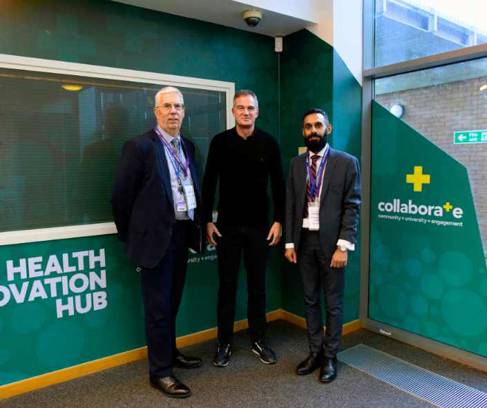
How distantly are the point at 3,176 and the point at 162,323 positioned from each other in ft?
3.96

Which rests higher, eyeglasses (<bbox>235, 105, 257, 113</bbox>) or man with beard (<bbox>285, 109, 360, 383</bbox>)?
eyeglasses (<bbox>235, 105, 257, 113</bbox>)

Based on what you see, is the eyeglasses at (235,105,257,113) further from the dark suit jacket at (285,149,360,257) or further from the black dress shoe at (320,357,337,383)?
the black dress shoe at (320,357,337,383)

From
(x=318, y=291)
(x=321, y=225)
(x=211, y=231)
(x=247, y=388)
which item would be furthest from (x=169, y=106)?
(x=247, y=388)

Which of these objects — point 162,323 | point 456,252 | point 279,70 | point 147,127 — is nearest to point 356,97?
point 279,70

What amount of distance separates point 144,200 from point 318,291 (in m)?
1.18

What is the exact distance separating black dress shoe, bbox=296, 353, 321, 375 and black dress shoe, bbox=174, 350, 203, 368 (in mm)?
646

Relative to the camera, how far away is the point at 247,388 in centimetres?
237

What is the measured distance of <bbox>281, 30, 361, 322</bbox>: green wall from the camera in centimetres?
294

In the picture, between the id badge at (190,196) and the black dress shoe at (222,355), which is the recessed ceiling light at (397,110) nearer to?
the id badge at (190,196)

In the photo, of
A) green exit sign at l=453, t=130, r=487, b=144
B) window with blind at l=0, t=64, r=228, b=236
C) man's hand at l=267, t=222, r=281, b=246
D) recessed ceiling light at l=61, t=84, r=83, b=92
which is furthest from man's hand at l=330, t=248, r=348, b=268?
recessed ceiling light at l=61, t=84, r=83, b=92

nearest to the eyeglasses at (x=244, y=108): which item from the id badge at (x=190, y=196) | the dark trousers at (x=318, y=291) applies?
the id badge at (x=190, y=196)

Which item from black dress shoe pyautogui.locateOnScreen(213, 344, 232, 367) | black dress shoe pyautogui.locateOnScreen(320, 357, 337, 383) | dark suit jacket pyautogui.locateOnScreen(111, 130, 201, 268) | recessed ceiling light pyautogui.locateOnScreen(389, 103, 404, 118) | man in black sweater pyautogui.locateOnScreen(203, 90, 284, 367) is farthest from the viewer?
recessed ceiling light pyautogui.locateOnScreen(389, 103, 404, 118)

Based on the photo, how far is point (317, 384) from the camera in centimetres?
240

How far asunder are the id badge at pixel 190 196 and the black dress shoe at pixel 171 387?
0.99 metres
